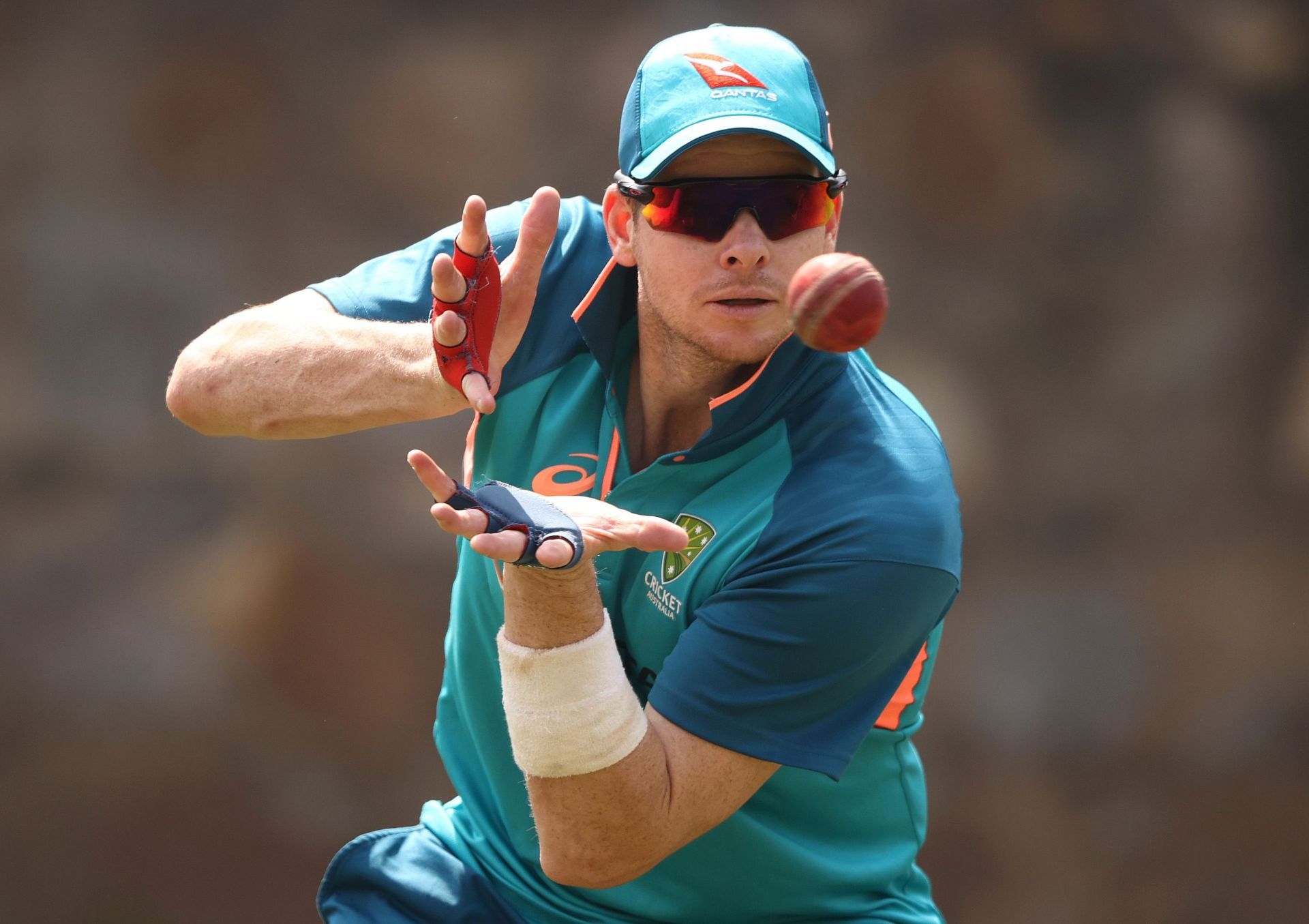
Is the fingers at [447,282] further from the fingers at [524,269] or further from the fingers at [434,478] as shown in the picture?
the fingers at [434,478]

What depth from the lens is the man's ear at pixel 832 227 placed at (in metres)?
2.37

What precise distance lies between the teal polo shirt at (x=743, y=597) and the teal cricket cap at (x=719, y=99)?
0.24 m

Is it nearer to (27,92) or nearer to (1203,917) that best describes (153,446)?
(27,92)

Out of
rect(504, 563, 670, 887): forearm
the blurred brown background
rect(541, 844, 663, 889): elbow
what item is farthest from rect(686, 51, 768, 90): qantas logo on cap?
the blurred brown background

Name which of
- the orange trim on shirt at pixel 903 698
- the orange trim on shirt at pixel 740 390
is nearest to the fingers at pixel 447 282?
the orange trim on shirt at pixel 740 390

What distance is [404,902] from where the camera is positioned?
8.20ft

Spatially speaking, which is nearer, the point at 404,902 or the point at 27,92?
the point at 404,902

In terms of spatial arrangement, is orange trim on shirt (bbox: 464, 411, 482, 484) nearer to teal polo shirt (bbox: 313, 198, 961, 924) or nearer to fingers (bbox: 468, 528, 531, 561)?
teal polo shirt (bbox: 313, 198, 961, 924)

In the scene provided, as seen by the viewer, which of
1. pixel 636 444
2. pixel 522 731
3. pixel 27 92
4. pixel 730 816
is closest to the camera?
pixel 522 731

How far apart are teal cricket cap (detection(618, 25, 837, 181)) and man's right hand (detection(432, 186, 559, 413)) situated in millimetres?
192

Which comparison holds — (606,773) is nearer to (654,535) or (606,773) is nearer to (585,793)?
(585,793)

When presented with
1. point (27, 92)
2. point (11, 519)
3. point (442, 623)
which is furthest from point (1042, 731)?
point (27, 92)

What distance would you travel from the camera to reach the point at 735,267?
2.24 meters

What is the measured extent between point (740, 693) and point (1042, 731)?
2455 mm
